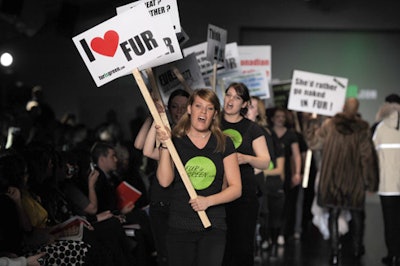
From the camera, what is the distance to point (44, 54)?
60.3 ft

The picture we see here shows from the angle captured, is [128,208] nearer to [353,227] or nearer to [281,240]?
[353,227]

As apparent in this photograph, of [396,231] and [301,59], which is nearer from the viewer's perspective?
[396,231]

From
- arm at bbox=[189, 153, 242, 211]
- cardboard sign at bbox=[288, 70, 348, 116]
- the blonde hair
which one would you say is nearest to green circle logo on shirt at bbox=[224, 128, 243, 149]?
the blonde hair

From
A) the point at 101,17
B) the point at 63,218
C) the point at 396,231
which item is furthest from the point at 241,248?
the point at 101,17

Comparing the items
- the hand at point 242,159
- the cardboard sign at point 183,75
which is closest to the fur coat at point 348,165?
the cardboard sign at point 183,75

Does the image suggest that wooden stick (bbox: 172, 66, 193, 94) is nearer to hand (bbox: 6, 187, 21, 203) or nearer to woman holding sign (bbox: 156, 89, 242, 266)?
woman holding sign (bbox: 156, 89, 242, 266)

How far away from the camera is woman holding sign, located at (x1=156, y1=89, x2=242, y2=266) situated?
6223 millimetres

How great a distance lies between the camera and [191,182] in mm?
6301

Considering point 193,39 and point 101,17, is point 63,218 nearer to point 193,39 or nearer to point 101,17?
point 101,17

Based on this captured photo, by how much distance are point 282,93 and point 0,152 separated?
7267mm

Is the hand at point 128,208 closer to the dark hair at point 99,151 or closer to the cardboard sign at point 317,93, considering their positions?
the dark hair at point 99,151

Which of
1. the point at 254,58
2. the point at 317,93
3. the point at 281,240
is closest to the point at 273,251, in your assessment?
the point at 281,240

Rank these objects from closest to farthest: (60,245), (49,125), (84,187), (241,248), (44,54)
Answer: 1. (60,245)
2. (241,248)
3. (84,187)
4. (49,125)
5. (44,54)

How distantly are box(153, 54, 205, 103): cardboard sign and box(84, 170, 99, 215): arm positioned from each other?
1.00 meters
